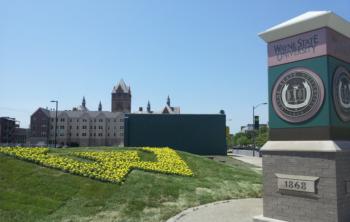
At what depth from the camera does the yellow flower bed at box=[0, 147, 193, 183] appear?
1534 centimetres

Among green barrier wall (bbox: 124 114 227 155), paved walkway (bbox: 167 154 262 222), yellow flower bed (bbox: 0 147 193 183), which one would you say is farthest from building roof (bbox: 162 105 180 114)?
paved walkway (bbox: 167 154 262 222)

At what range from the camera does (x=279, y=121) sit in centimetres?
972

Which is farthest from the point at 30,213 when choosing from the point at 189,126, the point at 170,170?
the point at 189,126

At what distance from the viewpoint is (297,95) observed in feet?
30.6

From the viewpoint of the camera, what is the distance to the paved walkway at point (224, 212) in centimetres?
1079

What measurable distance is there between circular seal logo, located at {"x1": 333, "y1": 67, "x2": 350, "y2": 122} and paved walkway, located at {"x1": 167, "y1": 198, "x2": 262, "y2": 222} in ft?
13.9

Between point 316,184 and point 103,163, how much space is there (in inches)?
450

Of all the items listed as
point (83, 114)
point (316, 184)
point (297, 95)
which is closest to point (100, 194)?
point (316, 184)

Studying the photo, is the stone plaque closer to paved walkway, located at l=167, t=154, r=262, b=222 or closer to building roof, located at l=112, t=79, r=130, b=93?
paved walkway, located at l=167, t=154, r=262, b=222

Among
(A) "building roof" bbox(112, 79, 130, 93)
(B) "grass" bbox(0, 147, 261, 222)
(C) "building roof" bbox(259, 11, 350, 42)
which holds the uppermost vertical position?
(A) "building roof" bbox(112, 79, 130, 93)

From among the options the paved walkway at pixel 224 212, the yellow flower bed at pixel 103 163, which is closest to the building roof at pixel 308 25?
the paved walkway at pixel 224 212

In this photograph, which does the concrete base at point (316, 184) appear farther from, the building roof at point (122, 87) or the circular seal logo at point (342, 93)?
the building roof at point (122, 87)

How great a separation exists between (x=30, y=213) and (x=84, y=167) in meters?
4.97

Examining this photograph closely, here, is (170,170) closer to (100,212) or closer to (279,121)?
(100,212)
